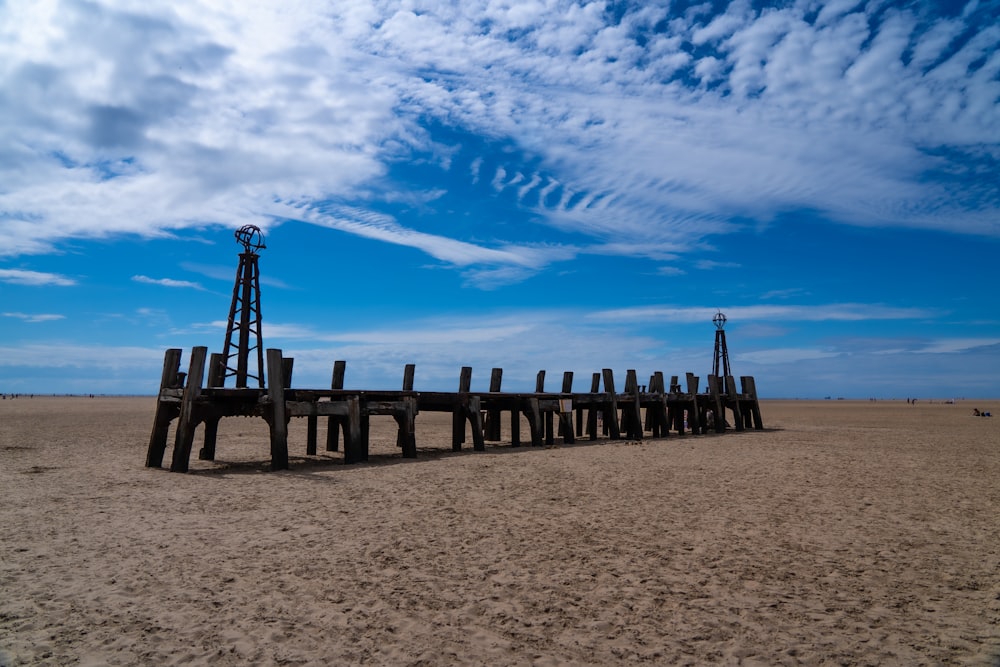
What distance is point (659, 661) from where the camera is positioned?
15.4 ft

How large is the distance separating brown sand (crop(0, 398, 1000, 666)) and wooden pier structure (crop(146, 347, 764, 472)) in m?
1.27

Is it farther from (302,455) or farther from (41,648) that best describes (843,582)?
(302,455)

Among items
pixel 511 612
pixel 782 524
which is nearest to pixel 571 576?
pixel 511 612

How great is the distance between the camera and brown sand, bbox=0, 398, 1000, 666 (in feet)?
16.1

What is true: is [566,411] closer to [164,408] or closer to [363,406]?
[363,406]

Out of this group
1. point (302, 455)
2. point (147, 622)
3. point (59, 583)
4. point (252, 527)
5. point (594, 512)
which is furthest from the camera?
point (302, 455)

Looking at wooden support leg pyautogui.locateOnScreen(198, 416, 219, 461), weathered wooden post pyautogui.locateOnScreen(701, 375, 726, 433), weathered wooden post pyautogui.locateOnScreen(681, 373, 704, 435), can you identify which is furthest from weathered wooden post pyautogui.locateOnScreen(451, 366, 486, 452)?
weathered wooden post pyautogui.locateOnScreen(701, 375, 726, 433)

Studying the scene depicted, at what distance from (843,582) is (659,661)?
2.63 meters

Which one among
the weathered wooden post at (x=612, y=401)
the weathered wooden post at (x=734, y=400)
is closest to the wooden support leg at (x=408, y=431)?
the weathered wooden post at (x=612, y=401)

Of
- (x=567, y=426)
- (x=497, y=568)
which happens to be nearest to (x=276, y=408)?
(x=497, y=568)

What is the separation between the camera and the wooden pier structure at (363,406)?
12.6 metres

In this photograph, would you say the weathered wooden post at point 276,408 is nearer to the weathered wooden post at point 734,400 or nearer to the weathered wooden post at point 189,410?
the weathered wooden post at point 189,410

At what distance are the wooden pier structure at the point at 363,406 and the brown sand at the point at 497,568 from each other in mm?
1269

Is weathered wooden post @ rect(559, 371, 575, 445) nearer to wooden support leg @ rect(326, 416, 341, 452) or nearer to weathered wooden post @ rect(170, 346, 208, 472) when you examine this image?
wooden support leg @ rect(326, 416, 341, 452)
